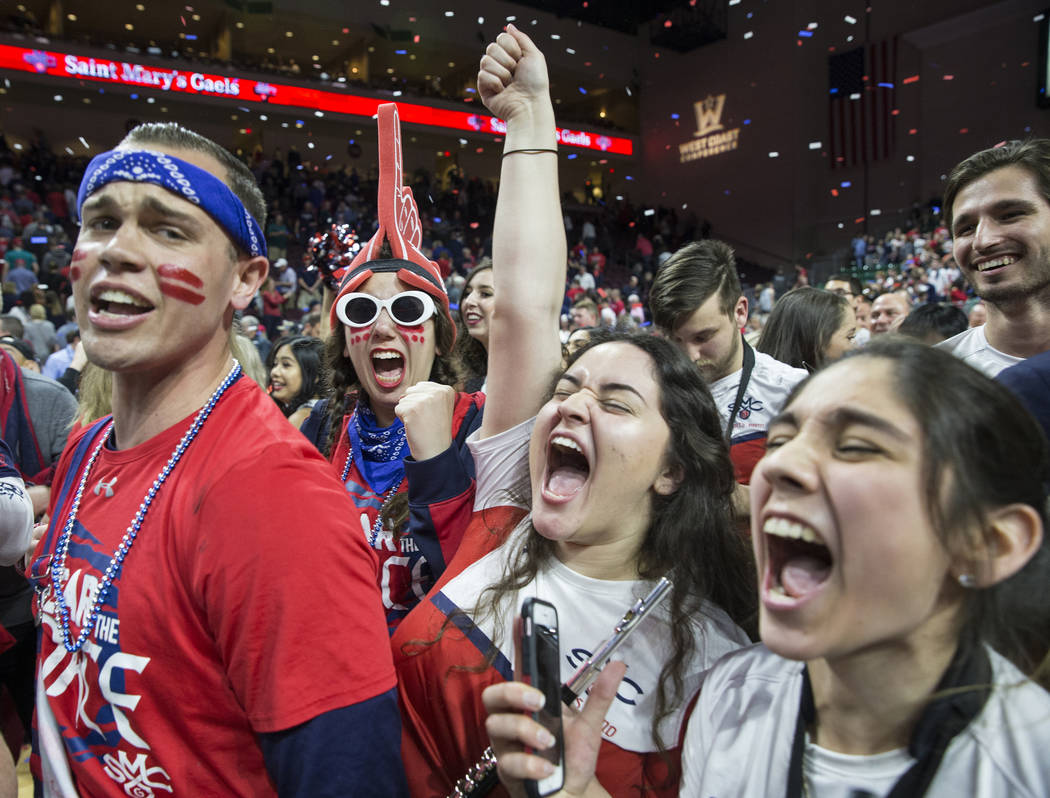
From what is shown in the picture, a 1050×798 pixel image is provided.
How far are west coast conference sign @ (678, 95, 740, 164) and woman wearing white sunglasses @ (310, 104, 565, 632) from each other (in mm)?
20665

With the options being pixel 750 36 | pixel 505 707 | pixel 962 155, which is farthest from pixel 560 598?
pixel 750 36

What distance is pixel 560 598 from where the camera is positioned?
4.62ft

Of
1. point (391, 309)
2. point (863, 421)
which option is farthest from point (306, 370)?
point (863, 421)

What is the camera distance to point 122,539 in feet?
3.76

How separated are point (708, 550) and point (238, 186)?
110cm

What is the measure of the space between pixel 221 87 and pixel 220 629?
1795cm

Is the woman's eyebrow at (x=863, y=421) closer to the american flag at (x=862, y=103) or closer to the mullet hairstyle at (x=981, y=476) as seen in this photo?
the mullet hairstyle at (x=981, y=476)

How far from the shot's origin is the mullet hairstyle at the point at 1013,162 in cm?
220

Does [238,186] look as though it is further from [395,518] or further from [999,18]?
[999,18]

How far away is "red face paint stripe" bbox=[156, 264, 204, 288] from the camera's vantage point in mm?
1213

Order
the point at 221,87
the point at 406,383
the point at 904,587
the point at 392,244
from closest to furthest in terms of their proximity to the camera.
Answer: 1. the point at 904,587
2. the point at 406,383
3. the point at 392,244
4. the point at 221,87

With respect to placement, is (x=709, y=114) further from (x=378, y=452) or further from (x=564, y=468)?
(x=564, y=468)

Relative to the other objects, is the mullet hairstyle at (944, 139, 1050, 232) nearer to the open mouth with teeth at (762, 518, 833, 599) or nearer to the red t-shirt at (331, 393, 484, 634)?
the red t-shirt at (331, 393, 484, 634)

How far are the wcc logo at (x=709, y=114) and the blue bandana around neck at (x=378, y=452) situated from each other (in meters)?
21.4
